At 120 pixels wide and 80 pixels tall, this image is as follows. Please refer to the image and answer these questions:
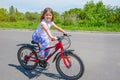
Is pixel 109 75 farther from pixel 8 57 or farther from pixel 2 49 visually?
pixel 2 49

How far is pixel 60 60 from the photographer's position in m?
5.71

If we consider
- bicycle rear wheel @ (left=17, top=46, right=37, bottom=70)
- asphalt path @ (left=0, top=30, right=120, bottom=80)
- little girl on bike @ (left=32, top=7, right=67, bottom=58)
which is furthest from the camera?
bicycle rear wheel @ (left=17, top=46, right=37, bottom=70)

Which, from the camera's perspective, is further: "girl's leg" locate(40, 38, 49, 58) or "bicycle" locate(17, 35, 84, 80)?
"girl's leg" locate(40, 38, 49, 58)

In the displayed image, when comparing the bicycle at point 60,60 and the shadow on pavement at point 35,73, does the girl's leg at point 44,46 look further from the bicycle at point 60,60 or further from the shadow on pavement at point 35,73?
the shadow on pavement at point 35,73

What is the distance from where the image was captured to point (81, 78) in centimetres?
575

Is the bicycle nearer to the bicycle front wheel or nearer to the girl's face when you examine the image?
the bicycle front wheel

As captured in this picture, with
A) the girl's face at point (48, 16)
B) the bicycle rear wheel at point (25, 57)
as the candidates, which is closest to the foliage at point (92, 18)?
the bicycle rear wheel at point (25, 57)

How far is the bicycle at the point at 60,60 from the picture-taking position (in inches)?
217

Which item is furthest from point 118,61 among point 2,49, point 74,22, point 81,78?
point 74,22

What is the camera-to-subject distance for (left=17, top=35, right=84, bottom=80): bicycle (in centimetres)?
550

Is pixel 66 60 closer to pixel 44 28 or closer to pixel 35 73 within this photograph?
pixel 44 28

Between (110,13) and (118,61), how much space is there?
54.6ft

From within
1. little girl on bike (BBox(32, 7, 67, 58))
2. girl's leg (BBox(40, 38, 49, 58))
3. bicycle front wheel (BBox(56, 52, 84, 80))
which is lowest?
bicycle front wheel (BBox(56, 52, 84, 80))

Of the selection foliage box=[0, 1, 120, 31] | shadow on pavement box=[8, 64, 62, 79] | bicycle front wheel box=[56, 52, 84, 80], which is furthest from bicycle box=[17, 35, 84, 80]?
foliage box=[0, 1, 120, 31]
